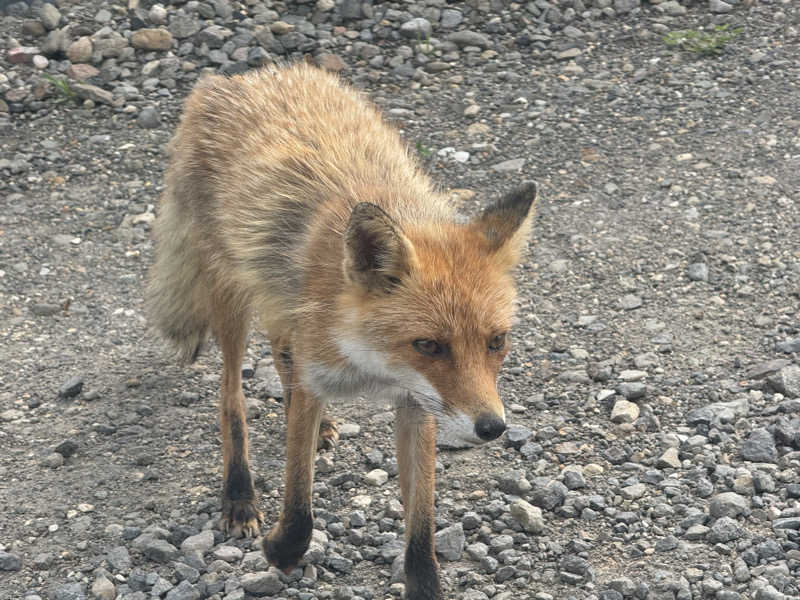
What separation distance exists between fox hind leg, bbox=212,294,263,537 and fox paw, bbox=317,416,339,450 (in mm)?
482

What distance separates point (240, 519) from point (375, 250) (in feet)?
5.76

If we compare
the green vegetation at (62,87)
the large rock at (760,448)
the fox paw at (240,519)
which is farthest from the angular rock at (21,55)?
the large rock at (760,448)

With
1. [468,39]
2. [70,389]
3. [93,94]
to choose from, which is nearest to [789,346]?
[70,389]

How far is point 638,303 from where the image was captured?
615cm

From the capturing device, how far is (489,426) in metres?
3.44

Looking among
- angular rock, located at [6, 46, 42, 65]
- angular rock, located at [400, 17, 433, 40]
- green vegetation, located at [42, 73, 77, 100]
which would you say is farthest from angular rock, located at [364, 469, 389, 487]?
angular rock, located at [6, 46, 42, 65]

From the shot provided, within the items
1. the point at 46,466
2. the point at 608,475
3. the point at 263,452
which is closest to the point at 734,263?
the point at 608,475

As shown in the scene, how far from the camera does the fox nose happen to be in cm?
344

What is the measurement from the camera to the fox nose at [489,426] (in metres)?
3.44

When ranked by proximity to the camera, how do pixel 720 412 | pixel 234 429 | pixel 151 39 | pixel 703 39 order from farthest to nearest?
pixel 703 39 < pixel 151 39 < pixel 720 412 < pixel 234 429

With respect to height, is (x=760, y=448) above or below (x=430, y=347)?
below

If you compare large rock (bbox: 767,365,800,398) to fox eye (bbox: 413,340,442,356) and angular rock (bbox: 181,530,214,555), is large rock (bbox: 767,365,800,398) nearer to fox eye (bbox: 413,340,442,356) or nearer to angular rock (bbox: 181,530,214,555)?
fox eye (bbox: 413,340,442,356)

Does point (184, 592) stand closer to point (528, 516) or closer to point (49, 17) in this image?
point (528, 516)

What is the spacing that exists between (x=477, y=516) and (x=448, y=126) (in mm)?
4357
